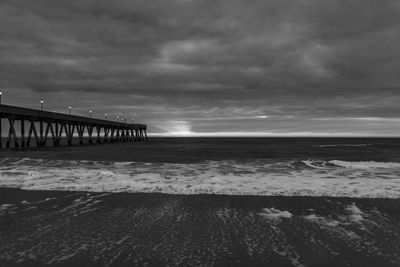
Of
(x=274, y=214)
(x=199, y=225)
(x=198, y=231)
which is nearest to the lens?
(x=198, y=231)

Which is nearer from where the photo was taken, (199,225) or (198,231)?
(198,231)

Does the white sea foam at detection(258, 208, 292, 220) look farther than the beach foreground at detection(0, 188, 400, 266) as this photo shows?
Yes

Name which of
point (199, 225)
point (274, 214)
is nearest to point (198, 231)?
point (199, 225)

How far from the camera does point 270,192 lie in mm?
10656

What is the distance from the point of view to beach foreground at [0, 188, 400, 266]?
15.5 feet

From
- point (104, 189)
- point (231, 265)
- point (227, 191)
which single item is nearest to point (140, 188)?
point (104, 189)

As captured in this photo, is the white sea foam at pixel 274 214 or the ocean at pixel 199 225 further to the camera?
the white sea foam at pixel 274 214

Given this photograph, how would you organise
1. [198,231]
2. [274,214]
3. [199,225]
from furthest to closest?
[274,214] < [199,225] < [198,231]

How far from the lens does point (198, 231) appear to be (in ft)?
20.1

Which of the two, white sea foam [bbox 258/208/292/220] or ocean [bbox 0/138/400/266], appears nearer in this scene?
ocean [bbox 0/138/400/266]

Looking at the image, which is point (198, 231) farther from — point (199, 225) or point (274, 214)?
point (274, 214)

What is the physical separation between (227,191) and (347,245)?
5.74m

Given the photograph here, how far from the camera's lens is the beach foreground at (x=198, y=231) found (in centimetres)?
472

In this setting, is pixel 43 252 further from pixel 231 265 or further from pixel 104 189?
pixel 104 189
